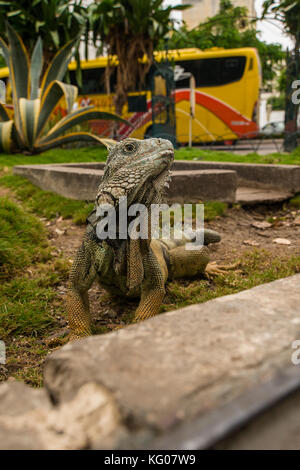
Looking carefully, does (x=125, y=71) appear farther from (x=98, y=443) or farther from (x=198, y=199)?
(x=98, y=443)

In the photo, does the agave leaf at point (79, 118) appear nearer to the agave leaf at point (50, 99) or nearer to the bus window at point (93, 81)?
the agave leaf at point (50, 99)

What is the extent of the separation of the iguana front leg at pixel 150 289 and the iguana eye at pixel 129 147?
2.12ft

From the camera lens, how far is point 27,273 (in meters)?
3.61

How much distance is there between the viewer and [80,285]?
8.78 feet

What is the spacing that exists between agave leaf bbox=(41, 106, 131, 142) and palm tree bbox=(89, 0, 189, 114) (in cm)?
496

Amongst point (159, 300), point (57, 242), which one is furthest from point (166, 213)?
point (159, 300)

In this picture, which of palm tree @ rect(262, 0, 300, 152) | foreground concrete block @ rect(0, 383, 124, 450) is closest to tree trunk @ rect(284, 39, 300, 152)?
palm tree @ rect(262, 0, 300, 152)

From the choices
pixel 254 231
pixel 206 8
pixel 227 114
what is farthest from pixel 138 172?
pixel 206 8

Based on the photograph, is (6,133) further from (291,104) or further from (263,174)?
(291,104)

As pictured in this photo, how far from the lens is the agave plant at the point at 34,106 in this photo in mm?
8211

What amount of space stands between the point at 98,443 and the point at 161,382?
0.23 m

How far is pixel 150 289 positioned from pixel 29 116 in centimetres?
643

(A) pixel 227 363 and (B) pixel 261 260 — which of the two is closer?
(A) pixel 227 363

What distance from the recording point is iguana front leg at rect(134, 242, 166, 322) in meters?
2.72
